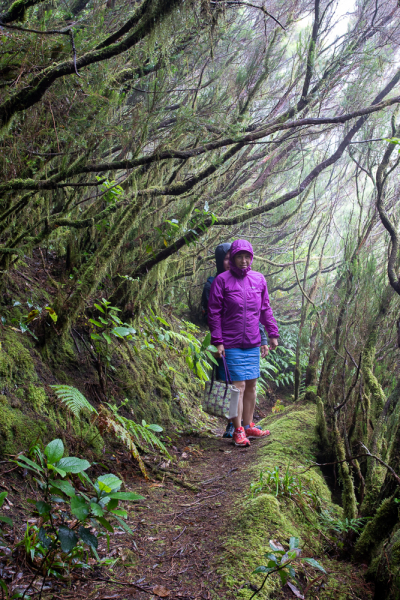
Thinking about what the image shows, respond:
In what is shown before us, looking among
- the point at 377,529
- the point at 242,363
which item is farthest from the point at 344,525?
the point at 242,363

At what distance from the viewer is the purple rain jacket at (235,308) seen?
4715mm

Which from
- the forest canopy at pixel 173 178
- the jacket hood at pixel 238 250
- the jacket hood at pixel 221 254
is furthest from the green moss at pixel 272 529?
the jacket hood at pixel 221 254

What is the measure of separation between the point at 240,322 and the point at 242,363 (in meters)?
0.52

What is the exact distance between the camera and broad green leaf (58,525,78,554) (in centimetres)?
146

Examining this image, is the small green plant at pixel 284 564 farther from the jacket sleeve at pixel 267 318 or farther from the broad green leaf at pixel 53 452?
the jacket sleeve at pixel 267 318

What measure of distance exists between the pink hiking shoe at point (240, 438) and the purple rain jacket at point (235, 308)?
1.04 metres

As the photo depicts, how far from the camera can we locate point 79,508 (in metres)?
1.46

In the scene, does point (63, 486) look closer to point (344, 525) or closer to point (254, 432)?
point (344, 525)

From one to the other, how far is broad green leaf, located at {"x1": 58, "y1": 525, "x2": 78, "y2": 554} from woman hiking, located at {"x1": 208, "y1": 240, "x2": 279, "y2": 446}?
3.17 meters

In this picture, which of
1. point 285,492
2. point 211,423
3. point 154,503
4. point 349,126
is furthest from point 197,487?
point 349,126

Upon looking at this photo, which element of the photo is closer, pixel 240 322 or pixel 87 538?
pixel 87 538

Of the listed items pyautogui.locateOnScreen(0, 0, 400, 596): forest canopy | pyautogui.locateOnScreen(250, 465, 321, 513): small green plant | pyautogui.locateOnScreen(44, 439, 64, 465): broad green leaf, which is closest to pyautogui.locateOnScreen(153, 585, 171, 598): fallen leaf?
pyautogui.locateOnScreen(44, 439, 64, 465): broad green leaf

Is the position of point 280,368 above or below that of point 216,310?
below

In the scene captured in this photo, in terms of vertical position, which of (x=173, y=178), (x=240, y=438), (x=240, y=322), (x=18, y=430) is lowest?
(x=240, y=438)
